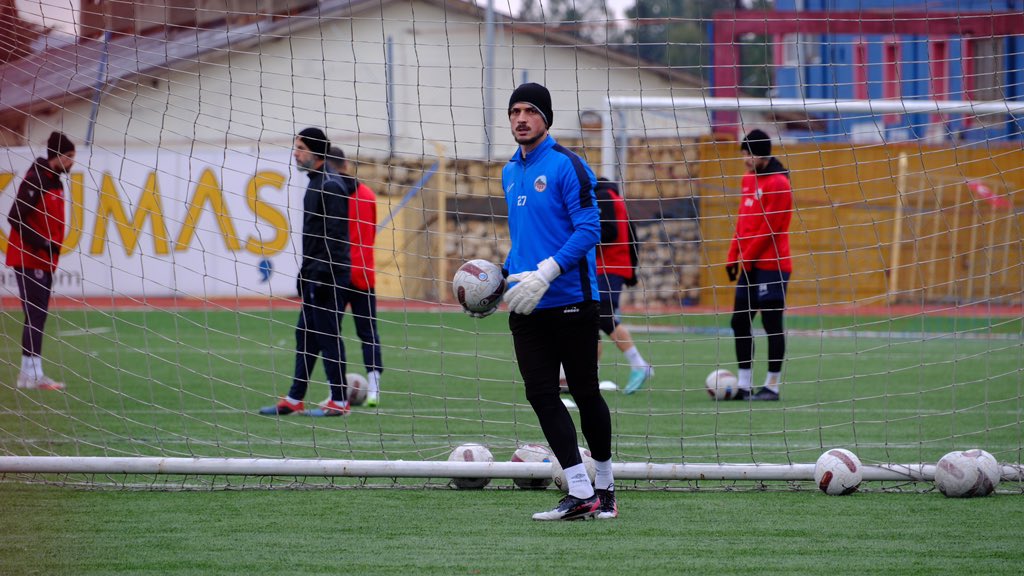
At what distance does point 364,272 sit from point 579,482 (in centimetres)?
392

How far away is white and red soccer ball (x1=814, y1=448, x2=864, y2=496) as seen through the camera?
19.3ft

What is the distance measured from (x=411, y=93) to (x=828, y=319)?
8.54m

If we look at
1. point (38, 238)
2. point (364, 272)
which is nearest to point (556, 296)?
point (364, 272)

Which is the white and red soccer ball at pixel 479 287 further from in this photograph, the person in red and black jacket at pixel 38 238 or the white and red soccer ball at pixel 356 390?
the person in red and black jacket at pixel 38 238

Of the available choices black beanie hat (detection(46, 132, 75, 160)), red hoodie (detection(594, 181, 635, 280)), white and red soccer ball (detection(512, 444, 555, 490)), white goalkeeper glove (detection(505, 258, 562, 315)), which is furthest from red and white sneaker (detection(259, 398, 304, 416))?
white goalkeeper glove (detection(505, 258, 562, 315))

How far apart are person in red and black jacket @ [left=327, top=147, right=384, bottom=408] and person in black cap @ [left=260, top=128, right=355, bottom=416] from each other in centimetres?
8

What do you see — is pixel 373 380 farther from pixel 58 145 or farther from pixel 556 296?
pixel 556 296

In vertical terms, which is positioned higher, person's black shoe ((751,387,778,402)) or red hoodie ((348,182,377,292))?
red hoodie ((348,182,377,292))

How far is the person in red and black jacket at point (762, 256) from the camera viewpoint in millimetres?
9414

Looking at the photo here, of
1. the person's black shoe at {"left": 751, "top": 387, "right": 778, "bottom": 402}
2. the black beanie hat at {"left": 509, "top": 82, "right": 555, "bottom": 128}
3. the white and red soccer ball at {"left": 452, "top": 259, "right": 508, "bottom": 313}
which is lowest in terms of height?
the person's black shoe at {"left": 751, "top": 387, "right": 778, "bottom": 402}

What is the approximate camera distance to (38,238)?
9.47 m

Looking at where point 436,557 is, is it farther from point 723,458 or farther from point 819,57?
point 819,57

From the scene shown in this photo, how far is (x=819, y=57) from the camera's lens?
23.5m

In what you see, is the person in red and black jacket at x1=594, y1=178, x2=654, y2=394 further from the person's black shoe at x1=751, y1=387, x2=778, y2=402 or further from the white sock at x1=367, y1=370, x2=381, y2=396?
the white sock at x1=367, y1=370, x2=381, y2=396
